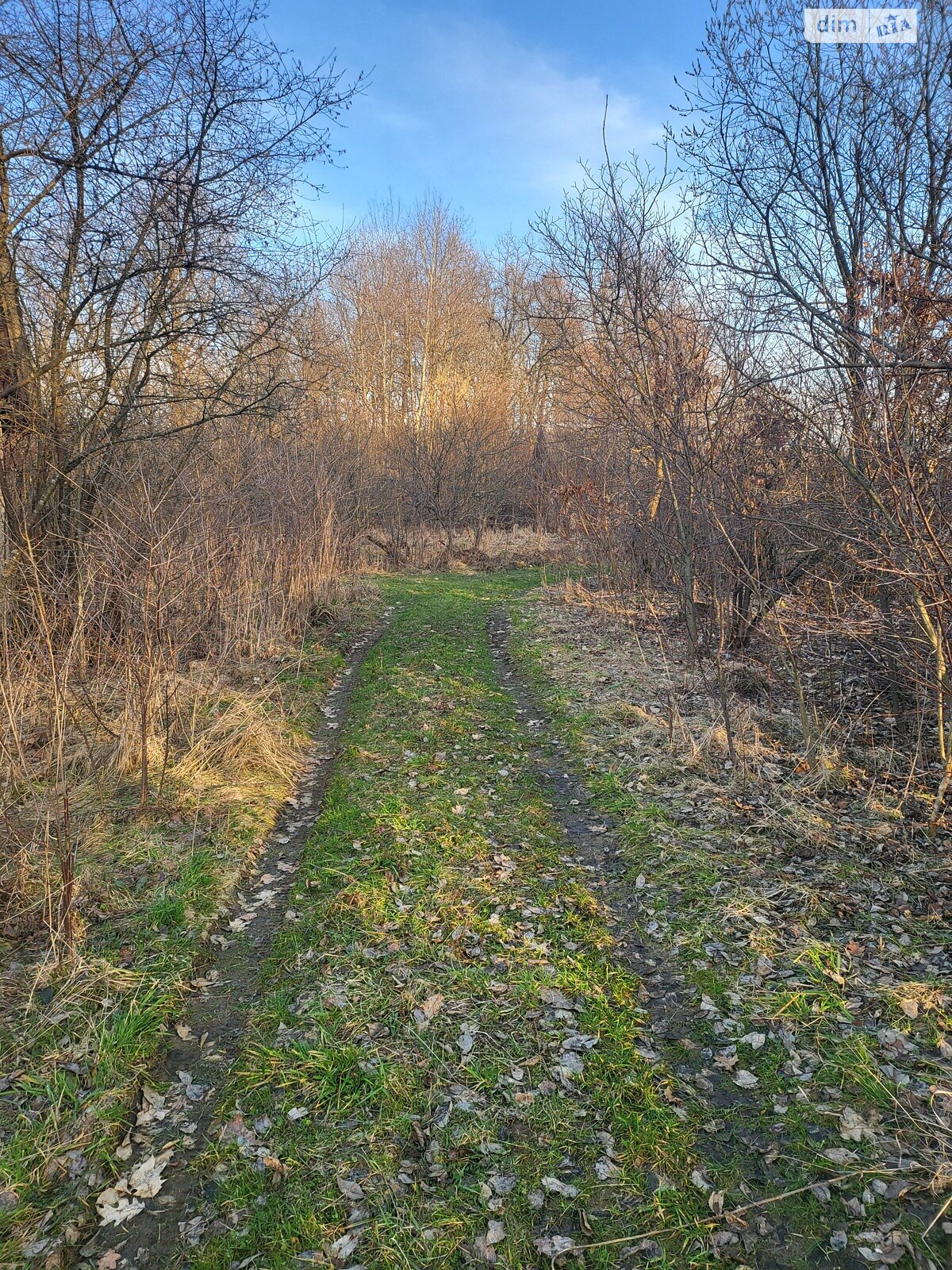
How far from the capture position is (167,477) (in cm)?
788

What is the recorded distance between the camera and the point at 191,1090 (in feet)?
10.5

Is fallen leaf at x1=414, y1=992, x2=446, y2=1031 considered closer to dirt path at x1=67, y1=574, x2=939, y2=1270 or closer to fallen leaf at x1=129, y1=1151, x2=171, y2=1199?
dirt path at x1=67, y1=574, x2=939, y2=1270

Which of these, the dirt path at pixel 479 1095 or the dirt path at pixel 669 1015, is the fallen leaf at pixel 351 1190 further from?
the dirt path at pixel 669 1015

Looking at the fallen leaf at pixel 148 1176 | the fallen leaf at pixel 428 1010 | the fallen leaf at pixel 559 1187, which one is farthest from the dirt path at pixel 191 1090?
the fallen leaf at pixel 559 1187

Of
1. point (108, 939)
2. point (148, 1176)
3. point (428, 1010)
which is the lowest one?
point (148, 1176)

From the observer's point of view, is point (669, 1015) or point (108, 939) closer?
point (669, 1015)

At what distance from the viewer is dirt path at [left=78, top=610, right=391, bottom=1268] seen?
259 centimetres

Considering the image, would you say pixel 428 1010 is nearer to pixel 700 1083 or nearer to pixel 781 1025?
pixel 700 1083

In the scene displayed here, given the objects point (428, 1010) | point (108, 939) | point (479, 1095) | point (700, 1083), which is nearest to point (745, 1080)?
point (700, 1083)

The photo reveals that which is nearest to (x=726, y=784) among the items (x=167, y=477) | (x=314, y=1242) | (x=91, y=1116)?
(x=314, y=1242)

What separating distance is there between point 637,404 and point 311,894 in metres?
6.85

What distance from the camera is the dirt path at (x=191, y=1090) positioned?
259 cm

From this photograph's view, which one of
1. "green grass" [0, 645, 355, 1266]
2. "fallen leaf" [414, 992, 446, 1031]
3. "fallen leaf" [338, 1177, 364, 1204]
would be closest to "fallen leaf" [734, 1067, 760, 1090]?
"fallen leaf" [414, 992, 446, 1031]

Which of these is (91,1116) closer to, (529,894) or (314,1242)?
(314,1242)
